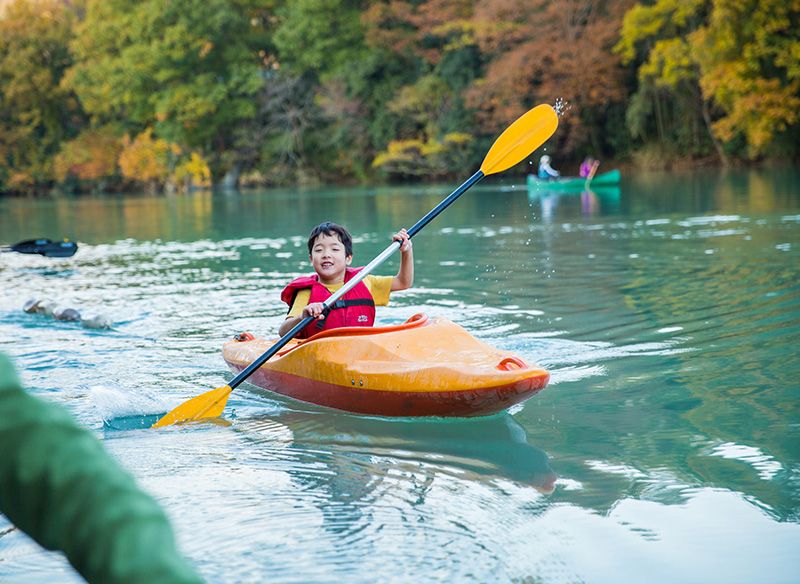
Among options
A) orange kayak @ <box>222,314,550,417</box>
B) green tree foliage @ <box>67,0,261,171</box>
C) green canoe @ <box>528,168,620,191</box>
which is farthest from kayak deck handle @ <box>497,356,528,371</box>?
green tree foliage @ <box>67,0,261,171</box>

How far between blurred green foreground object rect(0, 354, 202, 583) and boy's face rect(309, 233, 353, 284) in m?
4.03

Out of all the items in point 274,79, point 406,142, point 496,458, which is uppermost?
point 274,79

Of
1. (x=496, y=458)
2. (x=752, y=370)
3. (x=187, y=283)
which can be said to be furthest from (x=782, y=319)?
(x=187, y=283)

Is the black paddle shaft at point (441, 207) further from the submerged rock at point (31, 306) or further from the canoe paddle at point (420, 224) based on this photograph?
the submerged rock at point (31, 306)

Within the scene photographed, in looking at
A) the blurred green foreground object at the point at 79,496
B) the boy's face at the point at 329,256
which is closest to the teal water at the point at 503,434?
the boy's face at the point at 329,256

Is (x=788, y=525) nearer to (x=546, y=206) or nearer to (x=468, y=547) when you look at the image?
(x=468, y=547)

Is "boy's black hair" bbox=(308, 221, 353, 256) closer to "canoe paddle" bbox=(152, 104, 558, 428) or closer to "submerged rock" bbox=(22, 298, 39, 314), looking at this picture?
"canoe paddle" bbox=(152, 104, 558, 428)

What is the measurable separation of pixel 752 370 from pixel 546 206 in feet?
41.3

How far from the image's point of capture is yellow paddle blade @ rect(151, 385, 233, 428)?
395 centimetres

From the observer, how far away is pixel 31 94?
36.5 metres

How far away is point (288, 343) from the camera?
448 cm

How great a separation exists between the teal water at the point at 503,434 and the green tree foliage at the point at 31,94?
98.2 ft

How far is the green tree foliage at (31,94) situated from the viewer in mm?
36125

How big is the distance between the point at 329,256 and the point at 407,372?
96cm
